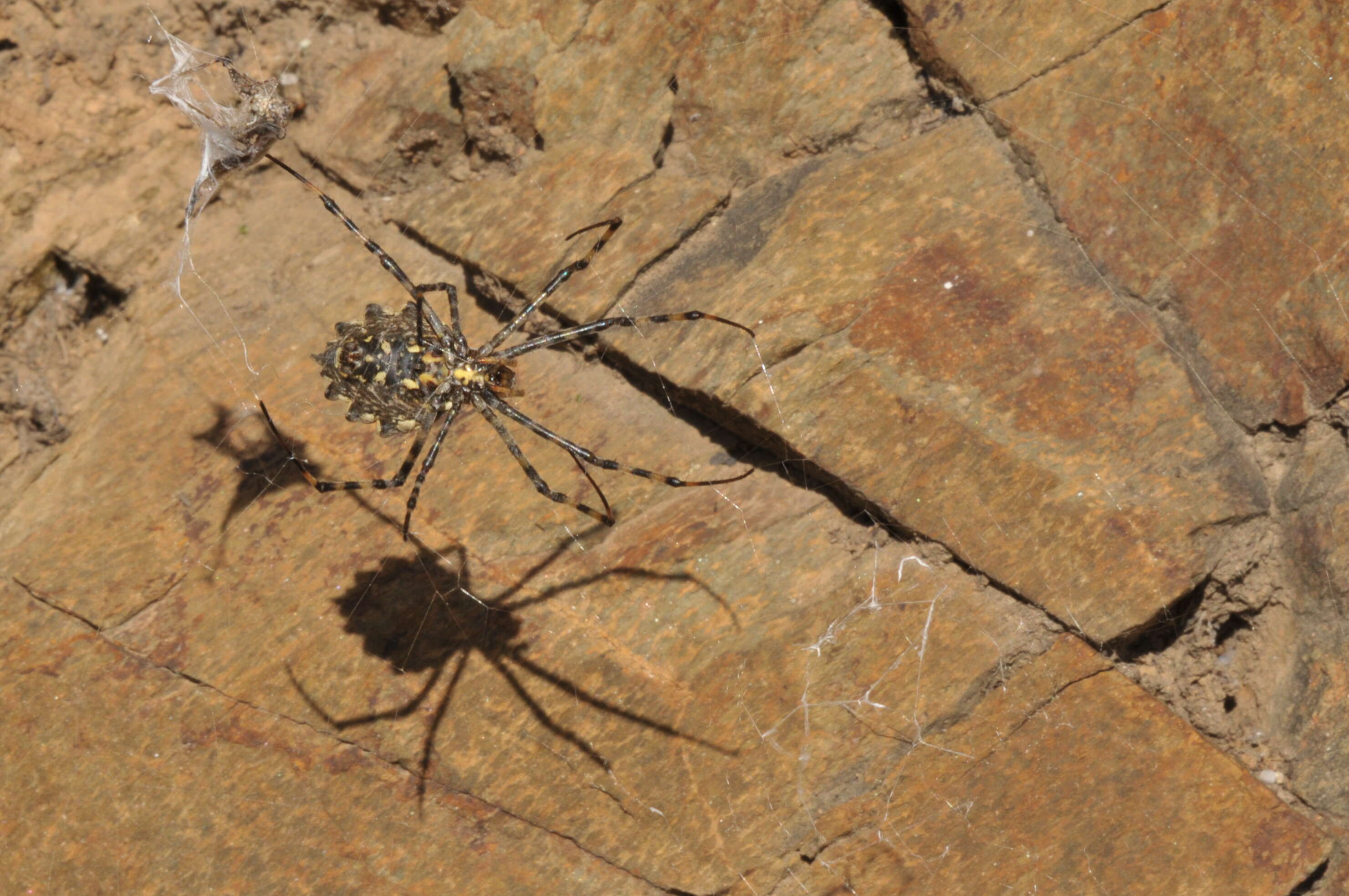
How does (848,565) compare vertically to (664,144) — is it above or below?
below

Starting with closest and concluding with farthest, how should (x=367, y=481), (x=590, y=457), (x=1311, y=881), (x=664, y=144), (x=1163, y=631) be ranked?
(x=1311, y=881)
(x=1163, y=631)
(x=590, y=457)
(x=367, y=481)
(x=664, y=144)

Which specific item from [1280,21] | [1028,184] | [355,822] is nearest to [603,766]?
[355,822]

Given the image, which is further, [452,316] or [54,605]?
[452,316]

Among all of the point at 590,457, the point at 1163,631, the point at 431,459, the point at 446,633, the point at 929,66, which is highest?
the point at 929,66

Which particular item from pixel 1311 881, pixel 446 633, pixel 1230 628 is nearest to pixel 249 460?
pixel 446 633

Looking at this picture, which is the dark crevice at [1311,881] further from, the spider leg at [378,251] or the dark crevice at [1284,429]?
the spider leg at [378,251]

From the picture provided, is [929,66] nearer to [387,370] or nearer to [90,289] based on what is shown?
[387,370]

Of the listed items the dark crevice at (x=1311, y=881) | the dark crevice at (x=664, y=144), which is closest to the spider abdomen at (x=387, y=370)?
the dark crevice at (x=664, y=144)
